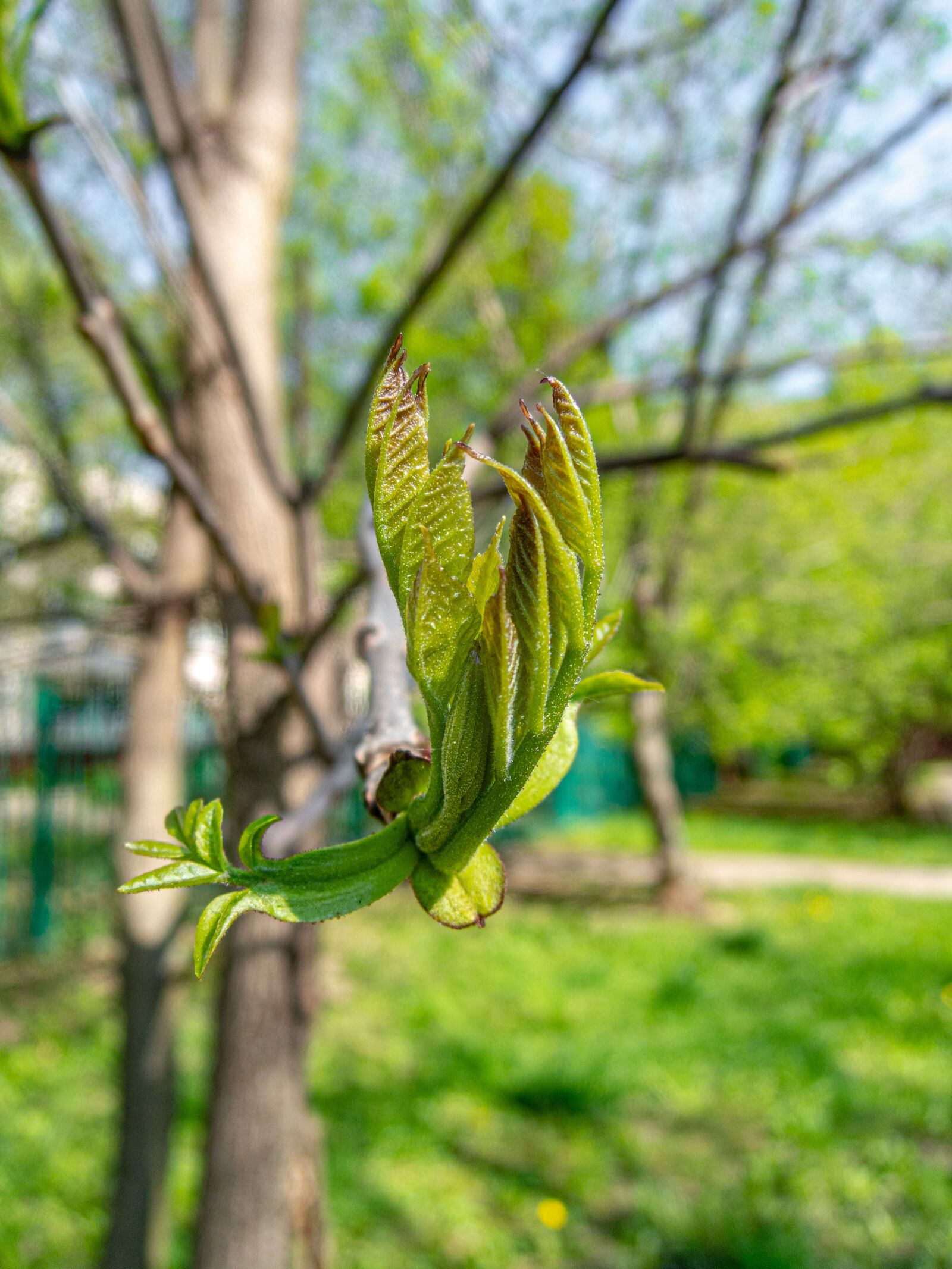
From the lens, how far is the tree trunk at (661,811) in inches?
339

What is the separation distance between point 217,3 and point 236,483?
171cm

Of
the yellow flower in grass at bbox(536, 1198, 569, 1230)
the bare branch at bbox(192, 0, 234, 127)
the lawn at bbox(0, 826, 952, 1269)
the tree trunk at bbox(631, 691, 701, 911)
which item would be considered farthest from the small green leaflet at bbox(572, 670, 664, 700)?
the tree trunk at bbox(631, 691, 701, 911)

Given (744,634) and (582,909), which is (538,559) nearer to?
(744,634)

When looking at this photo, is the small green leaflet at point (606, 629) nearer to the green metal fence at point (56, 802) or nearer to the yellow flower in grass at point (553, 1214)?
the yellow flower in grass at point (553, 1214)

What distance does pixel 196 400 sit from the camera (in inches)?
84.7

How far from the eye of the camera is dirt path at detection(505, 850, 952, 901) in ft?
31.4

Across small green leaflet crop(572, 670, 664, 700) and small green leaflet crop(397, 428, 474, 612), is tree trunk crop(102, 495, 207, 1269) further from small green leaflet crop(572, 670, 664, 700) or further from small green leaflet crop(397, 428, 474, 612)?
small green leaflet crop(397, 428, 474, 612)

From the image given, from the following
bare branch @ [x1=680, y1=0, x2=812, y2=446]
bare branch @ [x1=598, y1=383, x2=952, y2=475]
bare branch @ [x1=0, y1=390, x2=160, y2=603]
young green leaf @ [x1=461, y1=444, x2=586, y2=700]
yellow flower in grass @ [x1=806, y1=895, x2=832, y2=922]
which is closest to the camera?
young green leaf @ [x1=461, y1=444, x2=586, y2=700]

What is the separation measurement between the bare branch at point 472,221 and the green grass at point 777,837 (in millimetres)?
11263

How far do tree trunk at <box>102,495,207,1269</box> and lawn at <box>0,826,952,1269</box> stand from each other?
0.82 meters

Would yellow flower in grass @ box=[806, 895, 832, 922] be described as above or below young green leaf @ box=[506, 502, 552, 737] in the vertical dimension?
below

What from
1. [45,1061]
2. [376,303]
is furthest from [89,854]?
[376,303]

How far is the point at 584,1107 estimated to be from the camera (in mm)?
4348

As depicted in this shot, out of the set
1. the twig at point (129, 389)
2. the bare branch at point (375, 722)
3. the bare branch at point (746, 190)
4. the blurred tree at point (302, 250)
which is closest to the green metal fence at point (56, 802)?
the blurred tree at point (302, 250)
